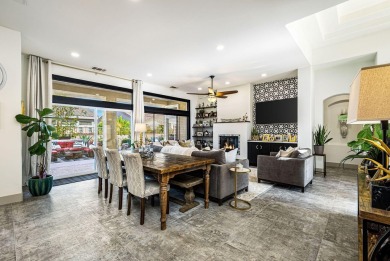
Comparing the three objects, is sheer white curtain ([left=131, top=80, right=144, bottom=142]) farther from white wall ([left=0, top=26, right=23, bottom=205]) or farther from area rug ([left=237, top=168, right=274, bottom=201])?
area rug ([left=237, top=168, right=274, bottom=201])

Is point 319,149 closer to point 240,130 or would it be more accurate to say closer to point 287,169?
point 287,169

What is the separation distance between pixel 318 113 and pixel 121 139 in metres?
6.60

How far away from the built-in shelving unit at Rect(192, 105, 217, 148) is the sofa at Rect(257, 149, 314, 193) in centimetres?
409

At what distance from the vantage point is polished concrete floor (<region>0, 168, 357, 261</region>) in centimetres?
195

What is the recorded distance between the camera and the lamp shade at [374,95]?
3.00 ft

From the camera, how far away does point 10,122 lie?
3318mm

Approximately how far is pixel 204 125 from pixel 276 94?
3.31 meters

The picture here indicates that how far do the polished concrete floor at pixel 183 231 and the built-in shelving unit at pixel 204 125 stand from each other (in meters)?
5.14

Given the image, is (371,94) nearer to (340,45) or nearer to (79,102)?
(340,45)

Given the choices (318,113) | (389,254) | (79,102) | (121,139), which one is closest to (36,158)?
(79,102)

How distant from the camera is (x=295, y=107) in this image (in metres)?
6.02

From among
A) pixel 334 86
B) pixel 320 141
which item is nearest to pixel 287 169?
pixel 320 141

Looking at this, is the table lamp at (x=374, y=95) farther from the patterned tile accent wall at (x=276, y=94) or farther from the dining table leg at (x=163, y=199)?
the patterned tile accent wall at (x=276, y=94)

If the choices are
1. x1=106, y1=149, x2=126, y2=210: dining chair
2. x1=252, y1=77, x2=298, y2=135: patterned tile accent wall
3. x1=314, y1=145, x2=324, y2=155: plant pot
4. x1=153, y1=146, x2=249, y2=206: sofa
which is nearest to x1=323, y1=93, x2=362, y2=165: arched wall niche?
x1=252, y1=77, x2=298, y2=135: patterned tile accent wall
